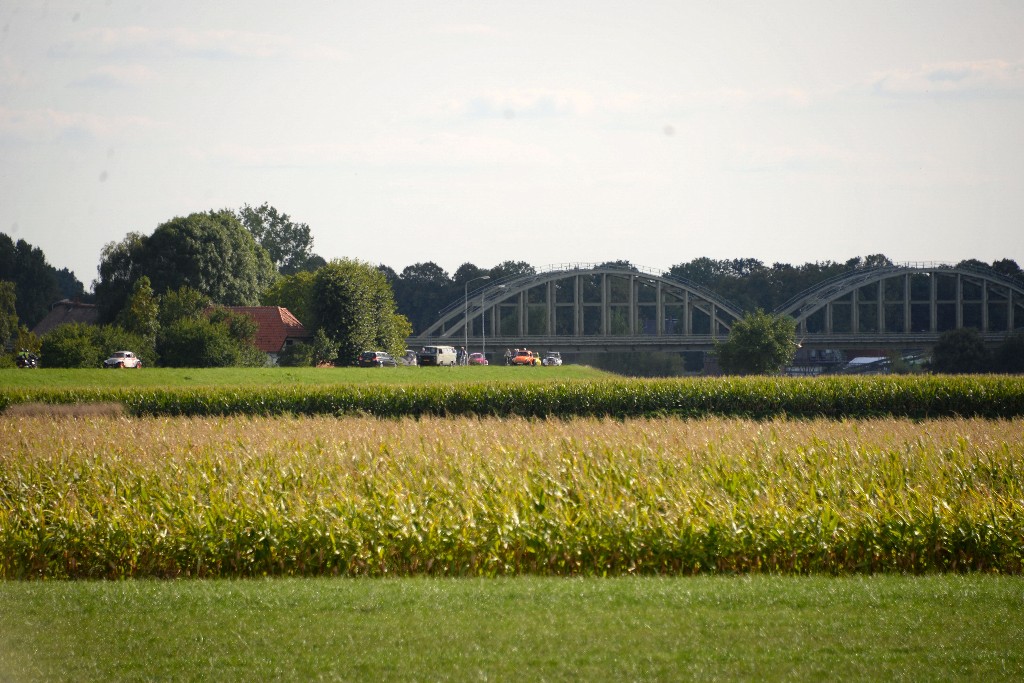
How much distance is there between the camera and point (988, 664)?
9.07m

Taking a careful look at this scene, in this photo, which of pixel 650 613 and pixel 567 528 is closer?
pixel 650 613

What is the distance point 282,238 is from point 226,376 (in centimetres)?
10387

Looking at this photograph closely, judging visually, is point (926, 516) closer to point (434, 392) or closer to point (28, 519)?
point (28, 519)

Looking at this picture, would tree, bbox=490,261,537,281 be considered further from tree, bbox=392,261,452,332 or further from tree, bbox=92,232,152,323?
tree, bbox=92,232,152,323

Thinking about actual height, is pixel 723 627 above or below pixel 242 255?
below

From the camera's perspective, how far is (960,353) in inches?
4158

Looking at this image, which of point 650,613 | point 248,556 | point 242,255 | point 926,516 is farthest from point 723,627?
point 242,255

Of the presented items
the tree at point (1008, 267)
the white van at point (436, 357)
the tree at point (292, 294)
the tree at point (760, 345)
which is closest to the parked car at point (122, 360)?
the white van at point (436, 357)

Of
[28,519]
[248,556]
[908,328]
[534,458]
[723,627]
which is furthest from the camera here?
[908,328]

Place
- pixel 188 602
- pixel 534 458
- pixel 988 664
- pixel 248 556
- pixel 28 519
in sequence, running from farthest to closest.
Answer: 1. pixel 534 458
2. pixel 28 519
3. pixel 248 556
4. pixel 188 602
5. pixel 988 664

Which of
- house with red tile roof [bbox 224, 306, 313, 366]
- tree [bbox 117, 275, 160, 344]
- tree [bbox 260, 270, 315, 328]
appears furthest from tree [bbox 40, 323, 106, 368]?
tree [bbox 260, 270, 315, 328]

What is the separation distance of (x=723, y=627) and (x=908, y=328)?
453 feet

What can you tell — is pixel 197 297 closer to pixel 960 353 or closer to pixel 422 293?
pixel 960 353

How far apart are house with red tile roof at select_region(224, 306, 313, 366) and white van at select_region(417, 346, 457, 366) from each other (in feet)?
31.7
